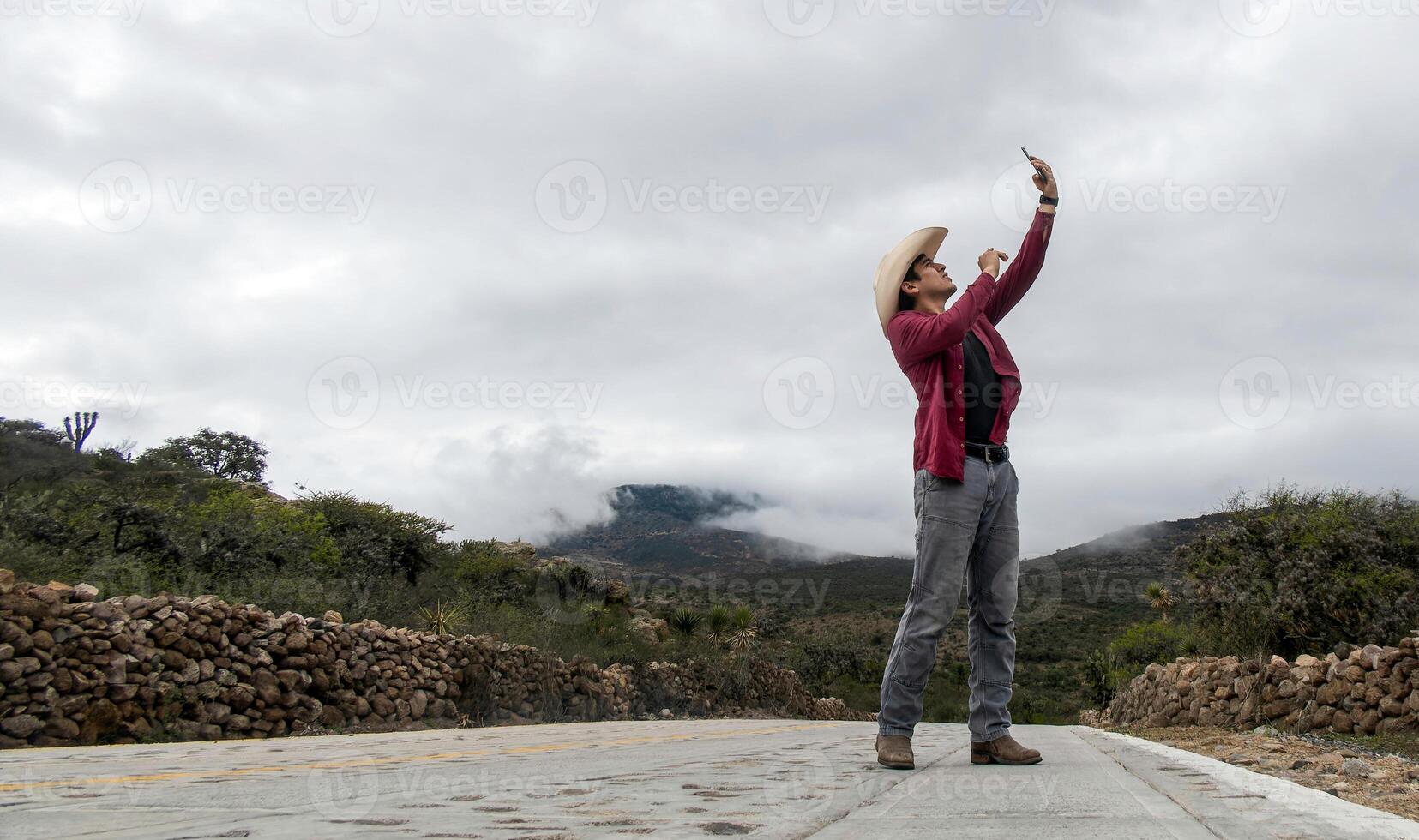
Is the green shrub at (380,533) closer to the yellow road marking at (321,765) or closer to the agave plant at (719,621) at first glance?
the agave plant at (719,621)

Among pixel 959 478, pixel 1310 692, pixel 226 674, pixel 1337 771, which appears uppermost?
pixel 959 478

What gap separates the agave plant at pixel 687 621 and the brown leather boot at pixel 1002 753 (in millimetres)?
27612

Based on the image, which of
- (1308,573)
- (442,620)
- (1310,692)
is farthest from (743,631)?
(1310,692)

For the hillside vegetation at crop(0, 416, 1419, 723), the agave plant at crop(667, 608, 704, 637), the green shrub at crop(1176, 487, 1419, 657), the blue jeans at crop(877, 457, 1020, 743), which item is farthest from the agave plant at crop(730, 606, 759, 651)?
the blue jeans at crop(877, 457, 1020, 743)

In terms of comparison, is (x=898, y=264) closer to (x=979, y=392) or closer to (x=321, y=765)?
(x=979, y=392)

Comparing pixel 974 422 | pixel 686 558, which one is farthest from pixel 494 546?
pixel 686 558

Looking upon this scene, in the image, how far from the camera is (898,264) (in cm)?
384

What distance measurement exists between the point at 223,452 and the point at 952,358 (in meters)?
58.7

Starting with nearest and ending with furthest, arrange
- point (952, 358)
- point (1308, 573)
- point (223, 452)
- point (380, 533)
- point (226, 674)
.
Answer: point (952, 358) < point (226, 674) < point (1308, 573) < point (380, 533) < point (223, 452)

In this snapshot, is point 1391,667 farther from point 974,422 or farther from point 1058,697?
point 1058,697

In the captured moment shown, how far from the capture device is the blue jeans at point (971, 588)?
3.39 meters

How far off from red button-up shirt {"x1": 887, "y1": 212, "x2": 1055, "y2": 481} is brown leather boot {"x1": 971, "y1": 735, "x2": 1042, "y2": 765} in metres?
1.02

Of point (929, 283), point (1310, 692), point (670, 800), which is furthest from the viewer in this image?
point (1310, 692)

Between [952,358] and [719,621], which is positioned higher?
[952,358]
